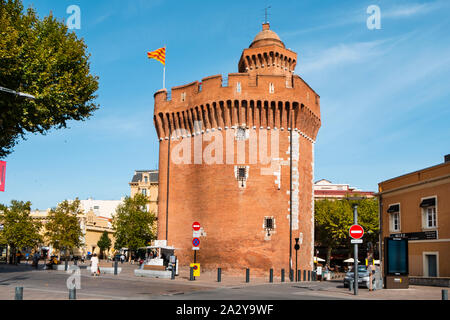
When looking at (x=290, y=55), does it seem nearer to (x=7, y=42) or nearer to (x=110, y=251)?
(x=7, y=42)

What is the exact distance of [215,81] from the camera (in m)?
41.1

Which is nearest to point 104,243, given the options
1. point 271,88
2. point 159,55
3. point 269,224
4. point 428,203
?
point 159,55

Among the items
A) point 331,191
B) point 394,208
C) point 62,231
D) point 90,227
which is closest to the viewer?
point 394,208

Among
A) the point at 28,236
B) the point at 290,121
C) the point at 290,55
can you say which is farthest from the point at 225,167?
the point at 28,236

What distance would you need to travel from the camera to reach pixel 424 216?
31.2 metres

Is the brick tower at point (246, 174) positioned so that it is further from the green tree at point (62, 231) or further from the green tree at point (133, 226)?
the green tree at point (133, 226)

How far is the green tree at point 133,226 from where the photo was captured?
6988 centimetres

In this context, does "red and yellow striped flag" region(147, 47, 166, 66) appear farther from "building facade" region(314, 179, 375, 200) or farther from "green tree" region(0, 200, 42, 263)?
"building facade" region(314, 179, 375, 200)

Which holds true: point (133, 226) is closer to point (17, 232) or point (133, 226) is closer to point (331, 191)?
point (17, 232)

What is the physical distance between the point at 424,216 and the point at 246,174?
14.9m

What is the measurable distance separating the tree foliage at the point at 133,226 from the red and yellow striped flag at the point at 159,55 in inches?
1239

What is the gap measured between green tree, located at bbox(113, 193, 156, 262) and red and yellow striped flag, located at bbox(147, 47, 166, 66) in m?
31.5

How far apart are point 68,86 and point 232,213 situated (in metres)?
17.4

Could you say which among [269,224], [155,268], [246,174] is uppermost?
[246,174]
